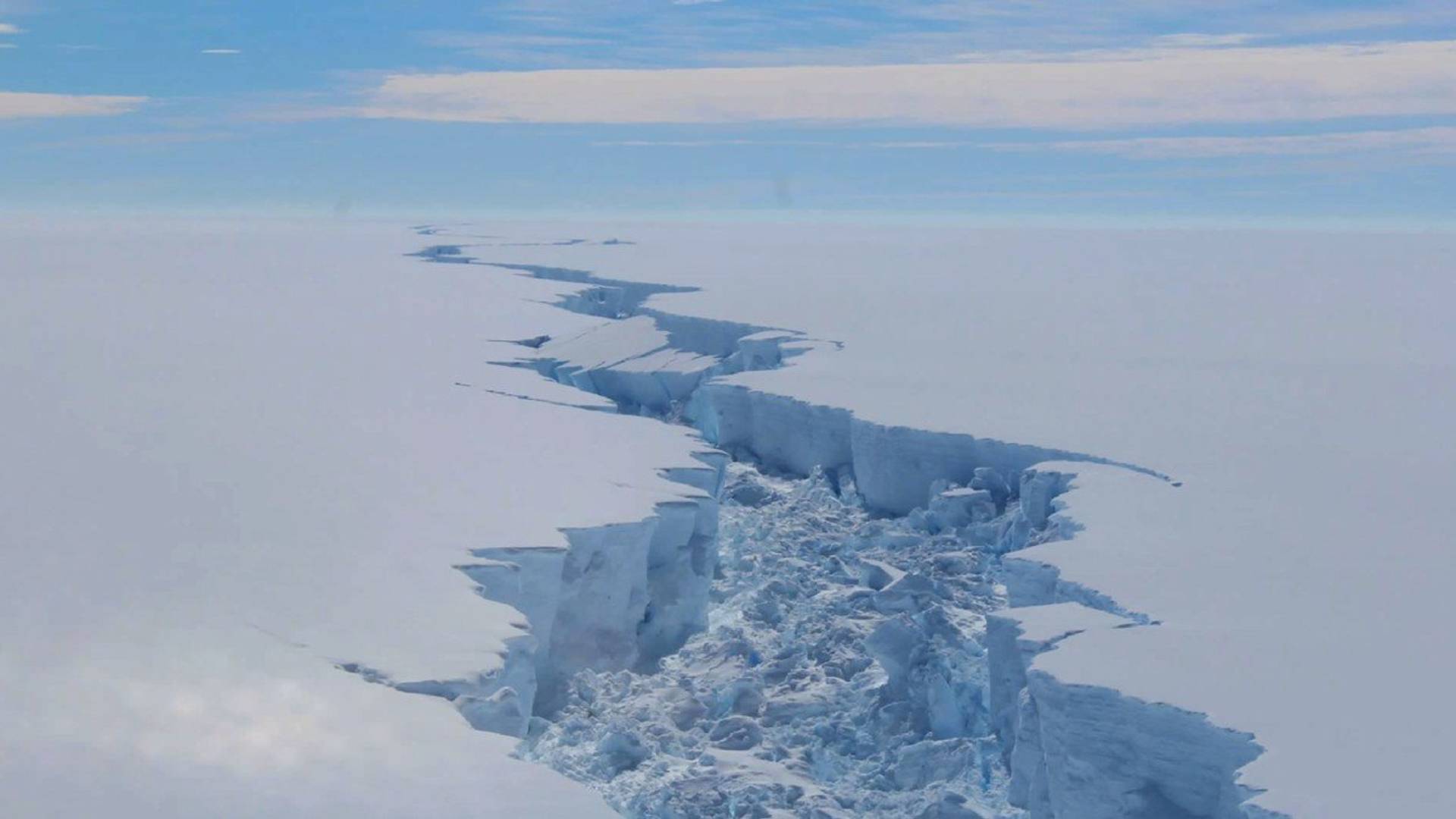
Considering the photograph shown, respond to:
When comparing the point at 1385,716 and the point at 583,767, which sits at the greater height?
the point at 1385,716

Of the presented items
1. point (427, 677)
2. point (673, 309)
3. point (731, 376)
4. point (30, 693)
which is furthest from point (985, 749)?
point (673, 309)

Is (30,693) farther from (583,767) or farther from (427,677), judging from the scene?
(583,767)

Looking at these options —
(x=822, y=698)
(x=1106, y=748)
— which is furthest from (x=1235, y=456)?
(x=1106, y=748)

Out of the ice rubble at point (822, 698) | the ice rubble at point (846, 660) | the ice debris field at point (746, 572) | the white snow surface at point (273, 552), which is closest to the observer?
the white snow surface at point (273, 552)

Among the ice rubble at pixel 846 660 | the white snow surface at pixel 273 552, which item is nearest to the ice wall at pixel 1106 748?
the ice rubble at pixel 846 660

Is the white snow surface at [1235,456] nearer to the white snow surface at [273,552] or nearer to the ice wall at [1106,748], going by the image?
the ice wall at [1106,748]

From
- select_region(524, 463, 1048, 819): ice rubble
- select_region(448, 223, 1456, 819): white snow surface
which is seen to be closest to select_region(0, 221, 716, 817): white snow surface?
select_region(524, 463, 1048, 819): ice rubble

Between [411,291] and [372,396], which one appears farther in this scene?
[411,291]
